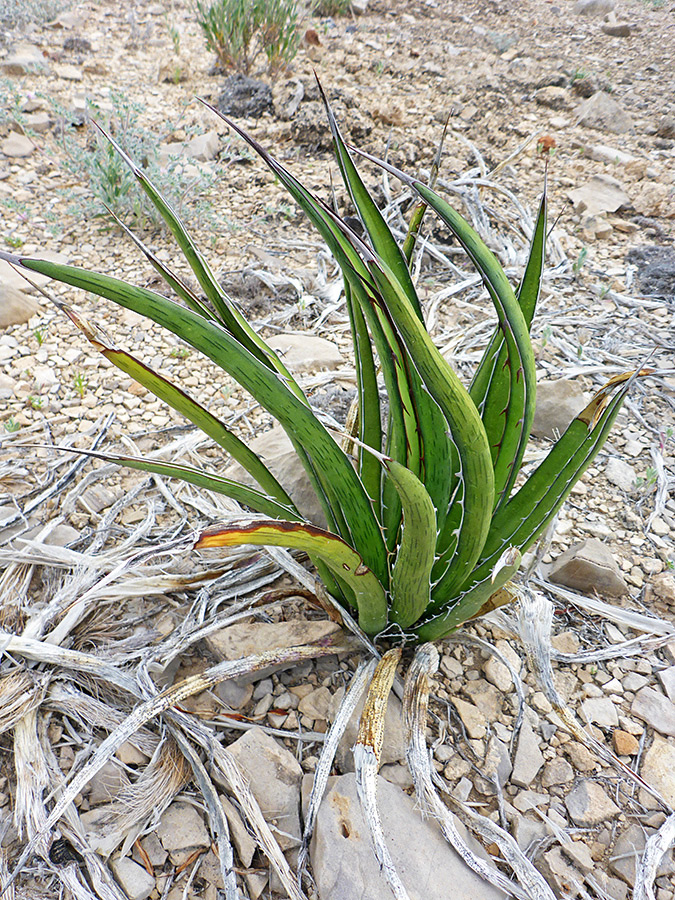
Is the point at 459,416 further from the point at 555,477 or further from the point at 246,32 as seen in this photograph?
the point at 246,32

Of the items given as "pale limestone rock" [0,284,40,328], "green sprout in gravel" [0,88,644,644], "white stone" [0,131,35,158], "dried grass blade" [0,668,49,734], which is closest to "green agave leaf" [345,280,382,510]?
"green sprout in gravel" [0,88,644,644]

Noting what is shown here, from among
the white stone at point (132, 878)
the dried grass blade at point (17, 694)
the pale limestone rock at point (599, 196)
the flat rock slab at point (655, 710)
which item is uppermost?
the pale limestone rock at point (599, 196)

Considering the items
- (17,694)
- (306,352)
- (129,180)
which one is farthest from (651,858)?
(129,180)

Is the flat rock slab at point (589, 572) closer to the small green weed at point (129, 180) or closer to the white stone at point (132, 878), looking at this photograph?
the white stone at point (132, 878)

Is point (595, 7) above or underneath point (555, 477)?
above

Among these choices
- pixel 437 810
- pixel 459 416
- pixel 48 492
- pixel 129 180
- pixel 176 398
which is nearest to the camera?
pixel 459 416

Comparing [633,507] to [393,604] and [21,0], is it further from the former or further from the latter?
[21,0]

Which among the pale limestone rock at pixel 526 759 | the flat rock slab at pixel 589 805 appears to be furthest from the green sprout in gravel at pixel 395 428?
the flat rock slab at pixel 589 805
